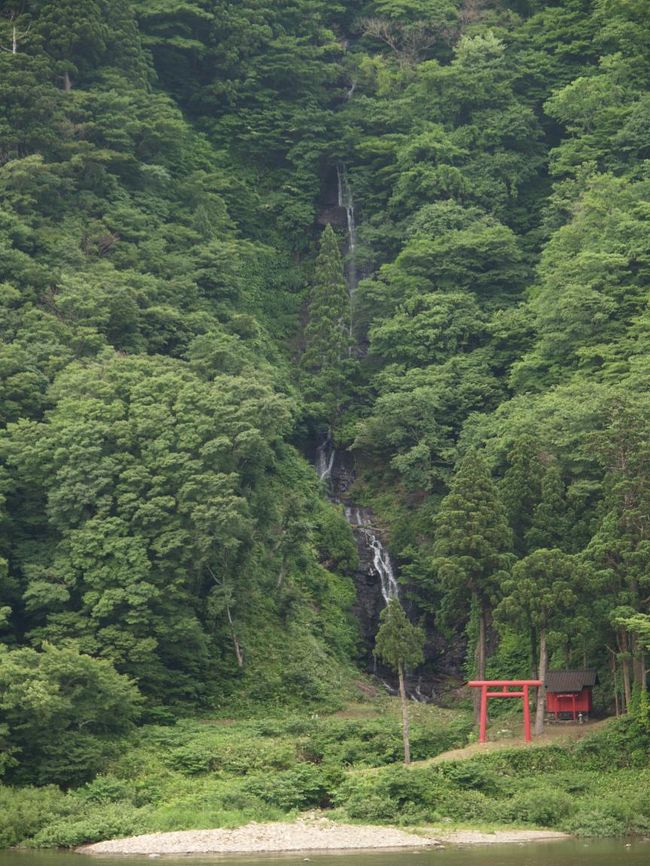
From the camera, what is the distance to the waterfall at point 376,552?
217ft

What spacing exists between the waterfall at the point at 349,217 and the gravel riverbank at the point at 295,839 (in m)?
40.4

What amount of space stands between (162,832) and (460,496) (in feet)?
53.9

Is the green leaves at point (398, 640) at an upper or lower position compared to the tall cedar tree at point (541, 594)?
lower

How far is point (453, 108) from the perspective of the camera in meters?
85.1

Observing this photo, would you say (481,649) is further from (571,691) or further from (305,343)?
(305,343)

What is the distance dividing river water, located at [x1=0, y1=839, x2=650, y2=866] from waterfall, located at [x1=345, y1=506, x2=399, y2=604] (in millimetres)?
21973

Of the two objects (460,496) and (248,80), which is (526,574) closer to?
(460,496)

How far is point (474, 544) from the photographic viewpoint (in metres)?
55.6

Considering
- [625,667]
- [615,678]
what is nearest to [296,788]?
[625,667]

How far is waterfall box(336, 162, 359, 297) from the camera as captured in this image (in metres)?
82.1

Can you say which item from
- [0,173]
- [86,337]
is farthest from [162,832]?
[0,173]

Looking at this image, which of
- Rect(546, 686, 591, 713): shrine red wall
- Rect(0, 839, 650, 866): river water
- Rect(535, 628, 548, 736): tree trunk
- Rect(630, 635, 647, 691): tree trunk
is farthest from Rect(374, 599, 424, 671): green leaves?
Rect(0, 839, 650, 866): river water

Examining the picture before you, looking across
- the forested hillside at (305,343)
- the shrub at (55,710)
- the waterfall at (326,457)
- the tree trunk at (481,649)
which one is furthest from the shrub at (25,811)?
the waterfall at (326,457)

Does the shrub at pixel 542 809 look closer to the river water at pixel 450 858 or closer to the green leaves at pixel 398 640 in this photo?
the river water at pixel 450 858
